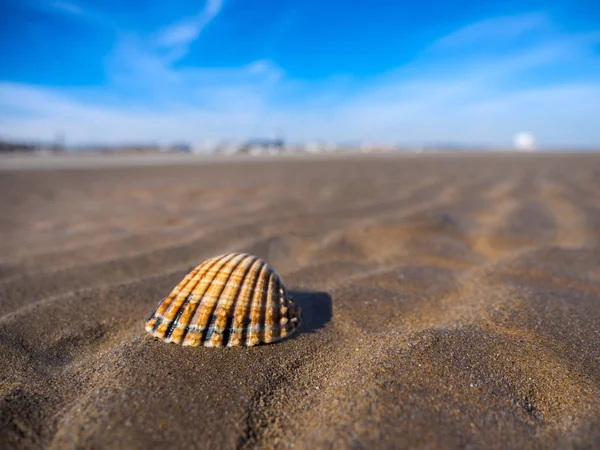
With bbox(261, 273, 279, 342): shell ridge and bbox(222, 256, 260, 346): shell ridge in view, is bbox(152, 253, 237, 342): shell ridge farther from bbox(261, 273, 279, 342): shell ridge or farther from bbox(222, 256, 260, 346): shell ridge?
bbox(261, 273, 279, 342): shell ridge

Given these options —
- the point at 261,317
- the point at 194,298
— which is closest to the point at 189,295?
the point at 194,298

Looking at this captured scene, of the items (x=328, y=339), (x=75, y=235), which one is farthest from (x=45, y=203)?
(x=328, y=339)

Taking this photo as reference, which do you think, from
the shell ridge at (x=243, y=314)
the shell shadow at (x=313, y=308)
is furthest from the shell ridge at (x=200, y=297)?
the shell shadow at (x=313, y=308)

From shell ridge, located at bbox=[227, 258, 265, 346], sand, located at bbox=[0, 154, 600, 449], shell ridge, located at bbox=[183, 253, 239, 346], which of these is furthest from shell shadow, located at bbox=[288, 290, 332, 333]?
shell ridge, located at bbox=[183, 253, 239, 346]

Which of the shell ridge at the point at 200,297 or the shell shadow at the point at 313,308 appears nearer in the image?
the shell ridge at the point at 200,297

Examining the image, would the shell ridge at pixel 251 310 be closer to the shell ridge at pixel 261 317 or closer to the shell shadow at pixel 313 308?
the shell ridge at pixel 261 317
